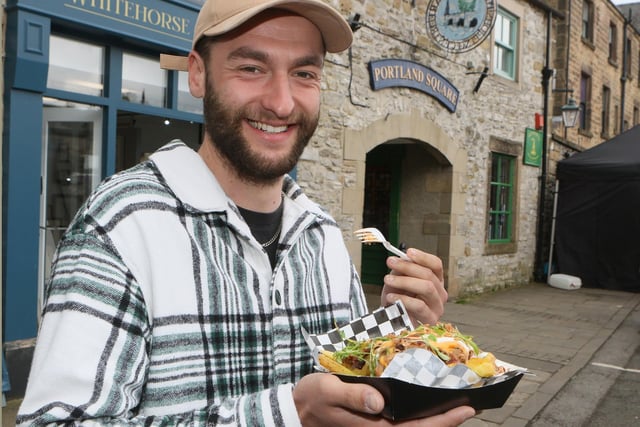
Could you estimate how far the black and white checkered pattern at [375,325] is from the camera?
150 centimetres

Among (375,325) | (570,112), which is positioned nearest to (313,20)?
(375,325)

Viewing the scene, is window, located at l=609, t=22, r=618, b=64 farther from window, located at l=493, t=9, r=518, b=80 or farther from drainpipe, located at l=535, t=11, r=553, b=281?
window, located at l=493, t=9, r=518, b=80

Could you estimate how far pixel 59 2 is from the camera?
4668 millimetres

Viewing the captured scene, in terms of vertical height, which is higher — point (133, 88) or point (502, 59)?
point (502, 59)

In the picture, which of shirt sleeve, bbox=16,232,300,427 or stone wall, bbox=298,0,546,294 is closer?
shirt sleeve, bbox=16,232,300,427

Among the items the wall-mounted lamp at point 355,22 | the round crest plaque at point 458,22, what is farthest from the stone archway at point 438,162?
the wall-mounted lamp at point 355,22

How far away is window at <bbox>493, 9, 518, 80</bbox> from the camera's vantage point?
1129cm

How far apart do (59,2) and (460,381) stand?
4.68 meters

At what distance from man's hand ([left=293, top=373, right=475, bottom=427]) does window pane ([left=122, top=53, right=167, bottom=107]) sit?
16.1 ft

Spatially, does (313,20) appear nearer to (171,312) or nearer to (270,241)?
(270,241)

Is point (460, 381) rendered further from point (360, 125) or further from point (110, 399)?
→ point (360, 125)

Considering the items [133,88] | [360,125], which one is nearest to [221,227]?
[133,88]

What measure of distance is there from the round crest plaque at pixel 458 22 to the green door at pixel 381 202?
2.47 meters

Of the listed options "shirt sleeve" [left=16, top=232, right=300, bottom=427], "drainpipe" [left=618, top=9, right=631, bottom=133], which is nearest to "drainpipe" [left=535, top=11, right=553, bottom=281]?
"drainpipe" [left=618, top=9, right=631, bottom=133]
